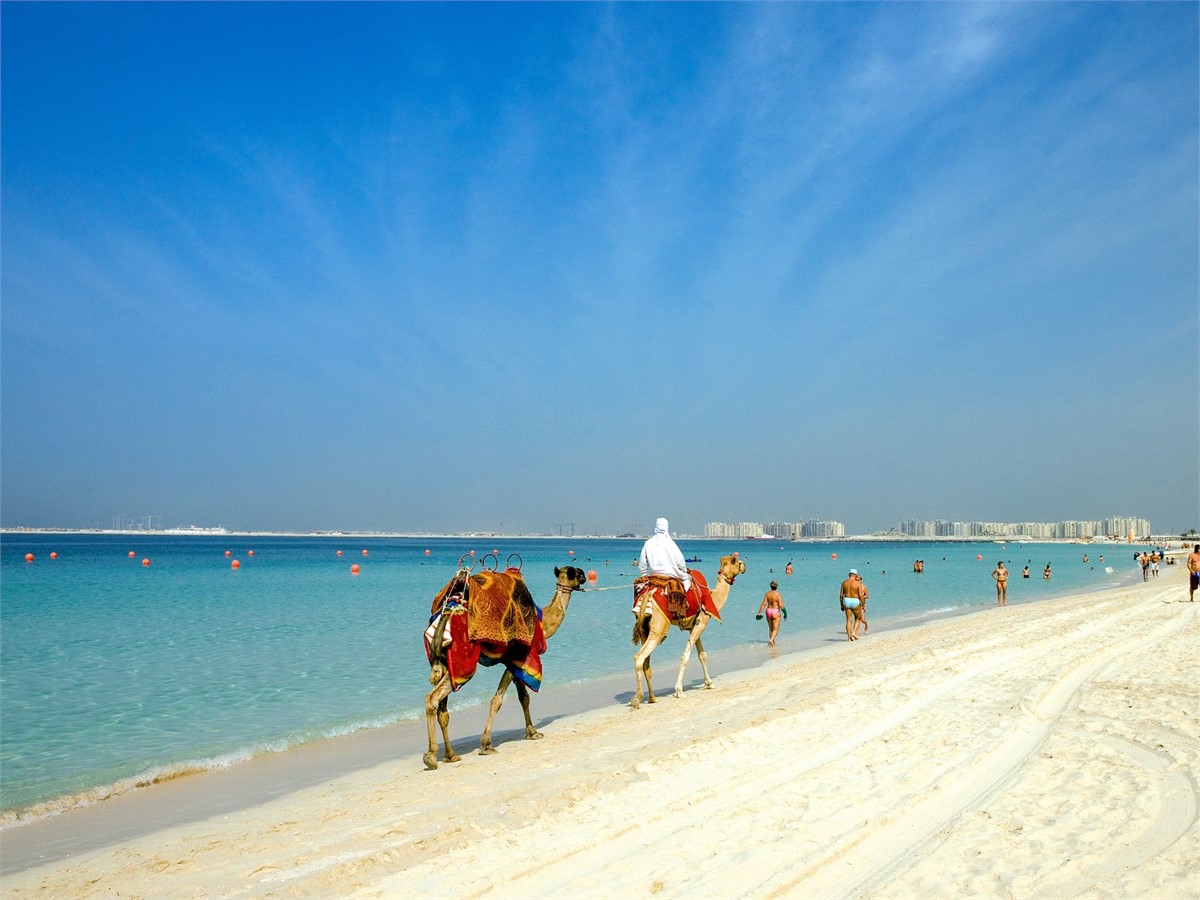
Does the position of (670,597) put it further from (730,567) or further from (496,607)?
(496,607)

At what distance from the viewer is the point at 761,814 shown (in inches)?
234

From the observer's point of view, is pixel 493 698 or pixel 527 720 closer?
pixel 493 698

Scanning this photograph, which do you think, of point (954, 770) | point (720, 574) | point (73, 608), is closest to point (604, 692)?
point (720, 574)

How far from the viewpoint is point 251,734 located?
1137 cm

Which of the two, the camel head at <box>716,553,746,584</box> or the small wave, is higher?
the camel head at <box>716,553,746,584</box>

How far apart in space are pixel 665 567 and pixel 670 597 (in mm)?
465

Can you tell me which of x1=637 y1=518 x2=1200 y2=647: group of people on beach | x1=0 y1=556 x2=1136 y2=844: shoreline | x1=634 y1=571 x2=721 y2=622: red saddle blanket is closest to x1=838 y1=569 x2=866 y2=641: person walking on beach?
x1=637 y1=518 x2=1200 y2=647: group of people on beach

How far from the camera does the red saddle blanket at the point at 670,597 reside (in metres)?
11.6

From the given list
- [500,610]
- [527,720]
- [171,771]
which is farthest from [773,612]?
Result: [171,771]

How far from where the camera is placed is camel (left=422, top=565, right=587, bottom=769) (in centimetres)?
848

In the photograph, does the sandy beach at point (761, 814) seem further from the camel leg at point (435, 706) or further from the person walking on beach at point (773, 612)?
the person walking on beach at point (773, 612)

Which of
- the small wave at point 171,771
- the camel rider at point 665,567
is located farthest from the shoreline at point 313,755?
the camel rider at point 665,567

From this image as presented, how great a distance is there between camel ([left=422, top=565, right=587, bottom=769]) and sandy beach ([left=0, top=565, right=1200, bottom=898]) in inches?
9.9

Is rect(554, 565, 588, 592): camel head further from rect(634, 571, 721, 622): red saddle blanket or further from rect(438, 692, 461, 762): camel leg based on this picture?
rect(438, 692, 461, 762): camel leg
